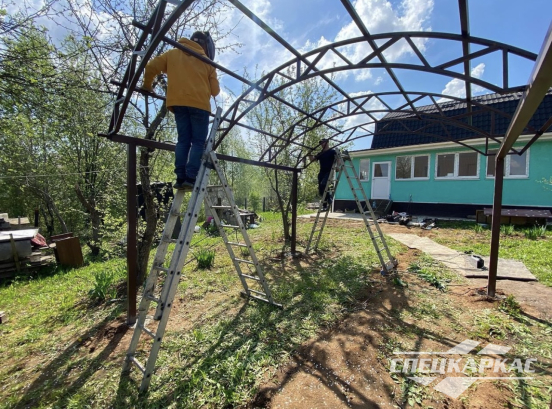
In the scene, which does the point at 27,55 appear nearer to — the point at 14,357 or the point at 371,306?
the point at 14,357

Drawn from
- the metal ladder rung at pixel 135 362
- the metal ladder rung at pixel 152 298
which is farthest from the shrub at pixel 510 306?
the metal ladder rung at pixel 135 362

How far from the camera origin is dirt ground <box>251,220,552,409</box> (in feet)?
6.33

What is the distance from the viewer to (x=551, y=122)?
3.24m

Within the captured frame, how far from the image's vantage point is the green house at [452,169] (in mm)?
8906

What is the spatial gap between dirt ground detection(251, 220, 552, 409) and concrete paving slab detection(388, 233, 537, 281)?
46 cm

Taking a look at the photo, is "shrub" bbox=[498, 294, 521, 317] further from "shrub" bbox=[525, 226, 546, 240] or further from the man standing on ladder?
"shrub" bbox=[525, 226, 546, 240]

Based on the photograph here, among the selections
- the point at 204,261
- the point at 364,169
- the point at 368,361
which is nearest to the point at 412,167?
the point at 364,169

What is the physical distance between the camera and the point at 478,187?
32.7ft

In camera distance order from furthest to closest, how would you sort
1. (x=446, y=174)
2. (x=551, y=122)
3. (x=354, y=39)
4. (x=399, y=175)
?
1. (x=399, y=175)
2. (x=446, y=174)
3. (x=551, y=122)
4. (x=354, y=39)

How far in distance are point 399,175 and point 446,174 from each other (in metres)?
1.94

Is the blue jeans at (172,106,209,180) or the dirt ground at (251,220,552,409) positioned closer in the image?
the dirt ground at (251,220,552,409)

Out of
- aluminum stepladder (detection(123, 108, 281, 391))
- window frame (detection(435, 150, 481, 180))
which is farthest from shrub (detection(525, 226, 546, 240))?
aluminum stepladder (detection(123, 108, 281, 391))

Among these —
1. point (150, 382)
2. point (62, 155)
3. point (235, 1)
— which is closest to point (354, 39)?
point (235, 1)

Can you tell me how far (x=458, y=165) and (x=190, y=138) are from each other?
38.7 feet
